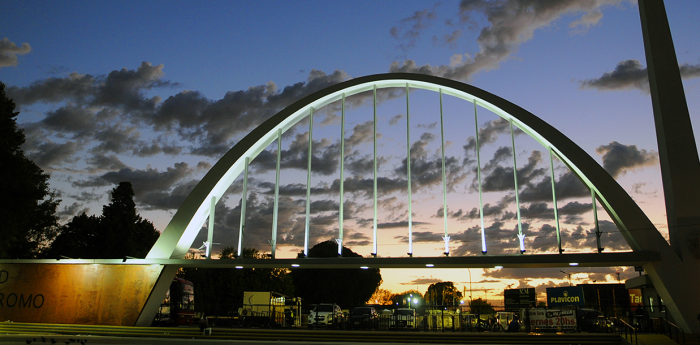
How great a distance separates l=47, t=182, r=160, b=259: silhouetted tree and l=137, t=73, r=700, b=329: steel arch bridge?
100 feet

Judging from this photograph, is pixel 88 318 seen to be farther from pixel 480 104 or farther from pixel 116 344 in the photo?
pixel 480 104

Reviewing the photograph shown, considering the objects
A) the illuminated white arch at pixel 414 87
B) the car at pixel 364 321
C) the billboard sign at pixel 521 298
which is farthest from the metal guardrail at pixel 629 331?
the billboard sign at pixel 521 298

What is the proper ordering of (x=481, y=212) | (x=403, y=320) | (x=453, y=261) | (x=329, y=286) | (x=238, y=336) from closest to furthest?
(x=453, y=261)
(x=238, y=336)
(x=481, y=212)
(x=403, y=320)
(x=329, y=286)

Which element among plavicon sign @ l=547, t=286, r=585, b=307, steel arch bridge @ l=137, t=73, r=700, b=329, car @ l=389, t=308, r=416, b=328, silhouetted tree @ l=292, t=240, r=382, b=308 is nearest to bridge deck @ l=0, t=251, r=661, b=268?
steel arch bridge @ l=137, t=73, r=700, b=329

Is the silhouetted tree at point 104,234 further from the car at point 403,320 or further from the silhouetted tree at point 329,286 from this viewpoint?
the car at point 403,320

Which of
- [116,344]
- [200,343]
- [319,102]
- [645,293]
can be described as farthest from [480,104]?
[116,344]

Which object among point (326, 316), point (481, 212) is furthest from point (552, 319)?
point (326, 316)

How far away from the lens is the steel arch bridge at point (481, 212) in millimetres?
18766

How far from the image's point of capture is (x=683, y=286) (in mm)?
18328

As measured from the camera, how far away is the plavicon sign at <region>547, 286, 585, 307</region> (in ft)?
115

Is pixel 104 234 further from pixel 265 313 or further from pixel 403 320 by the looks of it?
pixel 403 320

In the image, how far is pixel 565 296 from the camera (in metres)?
36.0

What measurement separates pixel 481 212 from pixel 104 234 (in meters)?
42.6

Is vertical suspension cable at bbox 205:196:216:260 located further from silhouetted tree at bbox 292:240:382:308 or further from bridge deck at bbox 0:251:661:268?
silhouetted tree at bbox 292:240:382:308
